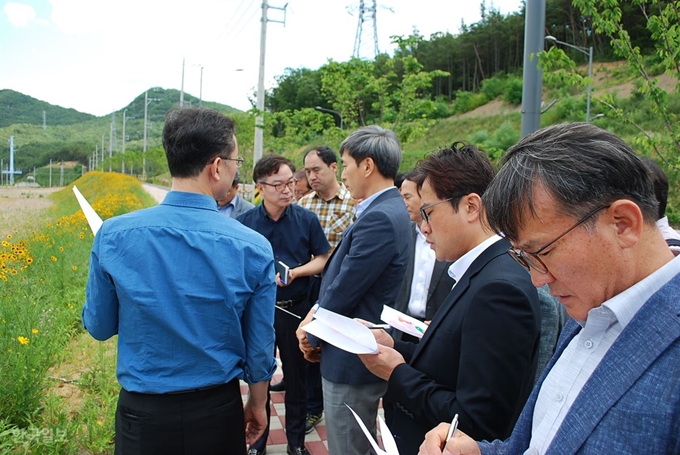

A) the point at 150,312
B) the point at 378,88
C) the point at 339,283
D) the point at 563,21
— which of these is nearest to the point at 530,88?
the point at 339,283

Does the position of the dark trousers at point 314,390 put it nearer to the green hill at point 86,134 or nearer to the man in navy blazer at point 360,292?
the man in navy blazer at point 360,292

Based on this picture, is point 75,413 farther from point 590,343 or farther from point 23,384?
point 590,343

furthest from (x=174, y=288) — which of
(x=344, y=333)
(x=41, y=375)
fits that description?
(x=41, y=375)

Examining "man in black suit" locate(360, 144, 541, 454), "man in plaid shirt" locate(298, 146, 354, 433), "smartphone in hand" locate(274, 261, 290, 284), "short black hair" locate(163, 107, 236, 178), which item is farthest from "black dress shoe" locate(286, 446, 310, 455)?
"short black hair" locate(163, 107, 236, 178)

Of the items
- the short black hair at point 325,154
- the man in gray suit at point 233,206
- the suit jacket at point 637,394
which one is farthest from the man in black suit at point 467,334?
the man in gray suit at point 233,206

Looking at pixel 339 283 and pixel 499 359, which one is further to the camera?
pixel 339 283

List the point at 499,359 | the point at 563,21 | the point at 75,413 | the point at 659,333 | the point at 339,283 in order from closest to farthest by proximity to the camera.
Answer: the point at 659,333, the point at 499,359, the point at 339,283, the point at 75,413, the point at 563,21

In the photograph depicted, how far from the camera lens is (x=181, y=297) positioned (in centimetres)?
191

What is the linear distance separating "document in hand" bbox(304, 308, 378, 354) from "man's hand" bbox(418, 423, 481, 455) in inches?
19.0

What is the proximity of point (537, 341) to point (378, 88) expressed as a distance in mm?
10596

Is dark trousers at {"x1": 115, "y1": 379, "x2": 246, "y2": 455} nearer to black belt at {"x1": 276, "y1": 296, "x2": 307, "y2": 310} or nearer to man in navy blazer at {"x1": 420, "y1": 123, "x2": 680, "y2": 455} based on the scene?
man in navy blazer at {"x1": 420, "y1": 123, "x2": 680, "y2": 455}

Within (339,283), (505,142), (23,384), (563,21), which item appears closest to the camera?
(339,283)

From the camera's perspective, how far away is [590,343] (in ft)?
3.69

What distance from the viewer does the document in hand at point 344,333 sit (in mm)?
1854
